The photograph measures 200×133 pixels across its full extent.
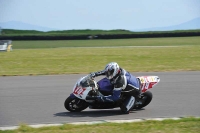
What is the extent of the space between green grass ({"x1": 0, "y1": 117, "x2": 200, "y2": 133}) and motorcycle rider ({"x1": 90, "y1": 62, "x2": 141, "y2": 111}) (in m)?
1.43

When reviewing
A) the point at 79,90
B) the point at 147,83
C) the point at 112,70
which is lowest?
the point at 79,90

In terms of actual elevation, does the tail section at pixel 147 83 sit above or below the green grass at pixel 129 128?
above

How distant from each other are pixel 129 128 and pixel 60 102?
3656 mm

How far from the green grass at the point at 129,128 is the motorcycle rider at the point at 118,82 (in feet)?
4.69

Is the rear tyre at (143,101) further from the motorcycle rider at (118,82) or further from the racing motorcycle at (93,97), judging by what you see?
the motorcycle rider at (118,82)

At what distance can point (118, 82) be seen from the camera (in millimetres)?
9031

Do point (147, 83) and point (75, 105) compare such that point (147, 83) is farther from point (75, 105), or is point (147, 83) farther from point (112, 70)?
point (75, 105)

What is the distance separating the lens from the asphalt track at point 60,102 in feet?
28.8

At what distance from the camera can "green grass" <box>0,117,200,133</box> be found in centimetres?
696

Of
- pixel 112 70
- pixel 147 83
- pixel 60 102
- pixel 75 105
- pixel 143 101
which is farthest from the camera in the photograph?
pixel 60 102

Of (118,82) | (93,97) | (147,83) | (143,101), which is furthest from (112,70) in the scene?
(143,101)

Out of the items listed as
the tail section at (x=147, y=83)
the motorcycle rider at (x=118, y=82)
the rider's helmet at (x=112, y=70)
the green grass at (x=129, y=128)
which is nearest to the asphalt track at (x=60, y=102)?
the motorcycle rider at (x=118, y=82)

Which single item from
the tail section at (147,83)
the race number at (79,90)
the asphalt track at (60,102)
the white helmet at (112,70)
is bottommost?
the asphalt track at (60,102)

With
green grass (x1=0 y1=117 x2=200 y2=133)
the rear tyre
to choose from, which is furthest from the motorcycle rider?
green grass (x1=0 y1=117 x2=200 y2=133)
